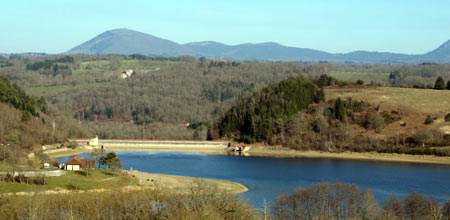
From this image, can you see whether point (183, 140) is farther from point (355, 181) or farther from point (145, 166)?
point (355, 181)

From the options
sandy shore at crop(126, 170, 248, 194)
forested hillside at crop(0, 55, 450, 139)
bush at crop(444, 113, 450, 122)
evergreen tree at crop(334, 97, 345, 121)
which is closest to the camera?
sandy shore at crop(126, 170, 248, 194)

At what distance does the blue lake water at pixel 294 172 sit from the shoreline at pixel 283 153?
362 cm

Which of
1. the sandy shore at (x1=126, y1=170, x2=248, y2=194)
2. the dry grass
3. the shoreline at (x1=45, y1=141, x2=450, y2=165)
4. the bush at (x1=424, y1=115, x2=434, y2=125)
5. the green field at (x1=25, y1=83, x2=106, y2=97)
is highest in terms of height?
the dry grass

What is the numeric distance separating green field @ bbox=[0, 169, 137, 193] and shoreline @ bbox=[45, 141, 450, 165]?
24.3 meters

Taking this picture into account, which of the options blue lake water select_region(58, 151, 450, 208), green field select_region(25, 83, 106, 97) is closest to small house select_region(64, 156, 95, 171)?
blue lake water select_region(58, 151, 450, 208)

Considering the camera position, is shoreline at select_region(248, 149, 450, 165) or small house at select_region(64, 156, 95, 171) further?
shoreline at select_region(248, 149, 450, 165)

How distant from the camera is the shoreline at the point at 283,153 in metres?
71.4

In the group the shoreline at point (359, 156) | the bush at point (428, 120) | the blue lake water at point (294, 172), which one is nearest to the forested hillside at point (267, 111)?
the shoreline at point (359, 156)

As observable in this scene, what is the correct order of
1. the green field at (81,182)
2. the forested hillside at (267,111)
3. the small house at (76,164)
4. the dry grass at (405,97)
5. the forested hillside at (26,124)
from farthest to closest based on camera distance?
1. the forested hillside at (267,111)
2. the dry grass at (405,97)
3. the forested hillside at (26,124)
4. the small house at (76,164)
5. the green field at (81,182)

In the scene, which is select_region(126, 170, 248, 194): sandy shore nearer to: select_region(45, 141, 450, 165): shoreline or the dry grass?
select_region(45, 141, 450, 165): shoreline

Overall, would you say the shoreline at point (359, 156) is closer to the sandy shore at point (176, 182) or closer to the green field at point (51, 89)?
the sandy shore at point (176, 182)

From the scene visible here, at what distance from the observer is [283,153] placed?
81.6 m

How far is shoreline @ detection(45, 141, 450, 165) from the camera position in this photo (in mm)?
71375

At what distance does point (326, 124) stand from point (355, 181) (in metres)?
30.7
